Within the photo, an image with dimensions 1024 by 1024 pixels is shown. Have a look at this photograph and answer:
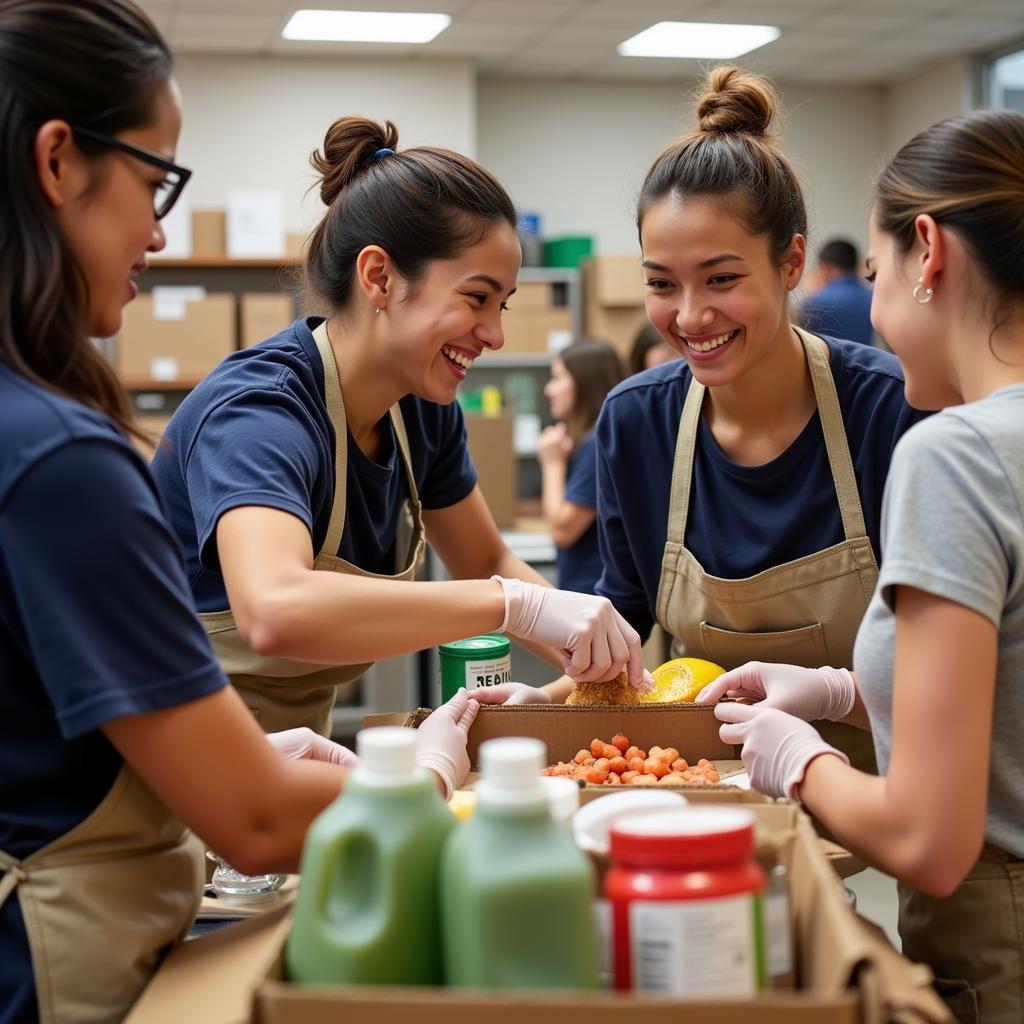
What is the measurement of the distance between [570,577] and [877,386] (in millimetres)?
2160

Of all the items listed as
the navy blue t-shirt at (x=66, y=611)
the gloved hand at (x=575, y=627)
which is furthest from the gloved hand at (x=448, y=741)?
the navy blue t-shirt at (x=66, y=611)

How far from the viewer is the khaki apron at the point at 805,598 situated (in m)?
1.70

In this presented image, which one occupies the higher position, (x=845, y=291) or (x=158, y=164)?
(x=845, y=291)

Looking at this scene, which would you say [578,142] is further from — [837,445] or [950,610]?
[950,610]

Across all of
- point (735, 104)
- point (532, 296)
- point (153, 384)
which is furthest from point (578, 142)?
point (735, 104)

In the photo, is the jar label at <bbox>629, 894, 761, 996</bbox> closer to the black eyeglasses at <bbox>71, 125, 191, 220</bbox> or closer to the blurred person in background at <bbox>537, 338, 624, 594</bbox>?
the black eyeglasses at <bbox>71, 125, 191, 220</bbox>

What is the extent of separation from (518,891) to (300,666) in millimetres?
1066

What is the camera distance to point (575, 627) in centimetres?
155

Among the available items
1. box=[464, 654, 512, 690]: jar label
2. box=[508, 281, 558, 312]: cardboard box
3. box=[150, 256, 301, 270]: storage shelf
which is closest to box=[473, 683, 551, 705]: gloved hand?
box=[464, 654, 512, 690]: jar label

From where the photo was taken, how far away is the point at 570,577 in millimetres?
3857

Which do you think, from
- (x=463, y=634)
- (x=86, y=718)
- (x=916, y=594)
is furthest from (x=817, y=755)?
(x=86, y=718)

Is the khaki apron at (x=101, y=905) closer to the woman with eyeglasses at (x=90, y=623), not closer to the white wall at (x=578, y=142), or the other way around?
the woman with eyeglasses at (x=90, y=623)

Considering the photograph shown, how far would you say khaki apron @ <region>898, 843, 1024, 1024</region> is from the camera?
113cm

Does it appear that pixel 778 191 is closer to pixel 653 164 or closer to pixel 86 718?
pixel 653 164
